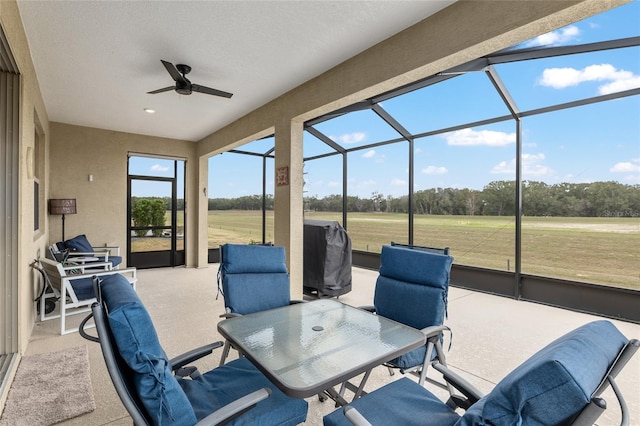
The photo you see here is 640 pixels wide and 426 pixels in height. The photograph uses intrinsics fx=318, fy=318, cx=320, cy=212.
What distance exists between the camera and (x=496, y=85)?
409 cm

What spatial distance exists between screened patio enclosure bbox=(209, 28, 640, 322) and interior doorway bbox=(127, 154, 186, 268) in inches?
135

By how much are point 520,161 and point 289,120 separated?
3.37 meters

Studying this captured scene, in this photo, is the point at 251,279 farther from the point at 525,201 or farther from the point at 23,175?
the point at 525,201

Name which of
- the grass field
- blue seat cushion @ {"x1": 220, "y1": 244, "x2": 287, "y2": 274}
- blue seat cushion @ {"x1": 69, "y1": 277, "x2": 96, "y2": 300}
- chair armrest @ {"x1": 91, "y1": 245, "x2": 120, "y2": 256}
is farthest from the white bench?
the grass field

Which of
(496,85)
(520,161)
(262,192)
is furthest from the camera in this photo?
(262,192)

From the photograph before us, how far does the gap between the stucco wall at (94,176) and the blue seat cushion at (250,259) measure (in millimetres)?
5070

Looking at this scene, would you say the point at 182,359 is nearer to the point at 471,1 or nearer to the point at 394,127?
the point at 471,1

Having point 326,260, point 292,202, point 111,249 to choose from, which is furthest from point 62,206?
point 326,260

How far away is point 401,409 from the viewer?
1479 millimetres

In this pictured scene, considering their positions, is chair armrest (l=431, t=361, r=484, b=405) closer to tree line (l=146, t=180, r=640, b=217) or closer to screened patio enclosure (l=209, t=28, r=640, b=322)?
screened patio enclosure (l=209, t=28, r=640, b=322)

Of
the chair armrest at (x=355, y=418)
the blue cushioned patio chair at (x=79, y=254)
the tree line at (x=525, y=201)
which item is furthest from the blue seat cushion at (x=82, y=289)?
the tree line at (x=525, y=201)

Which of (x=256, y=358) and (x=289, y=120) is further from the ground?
(x=289, y=120)

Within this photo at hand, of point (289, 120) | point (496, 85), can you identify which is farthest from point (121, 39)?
point (496, 85)

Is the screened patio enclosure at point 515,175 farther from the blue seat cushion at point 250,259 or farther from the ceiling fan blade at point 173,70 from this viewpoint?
the blue seat cushion at point 250,259
